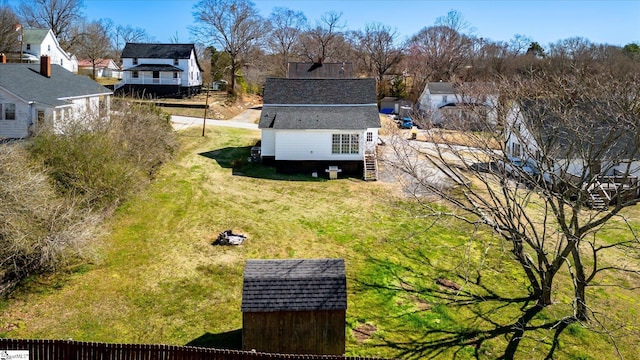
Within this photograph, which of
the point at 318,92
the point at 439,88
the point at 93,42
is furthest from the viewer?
the point at 93,42

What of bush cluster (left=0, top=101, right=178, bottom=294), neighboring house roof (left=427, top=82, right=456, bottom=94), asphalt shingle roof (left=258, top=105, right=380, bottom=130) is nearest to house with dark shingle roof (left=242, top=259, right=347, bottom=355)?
bush cluster (left=0, top=101, right=178, bottom=294)

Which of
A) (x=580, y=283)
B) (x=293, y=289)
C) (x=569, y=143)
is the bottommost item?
(x=580, y=283)

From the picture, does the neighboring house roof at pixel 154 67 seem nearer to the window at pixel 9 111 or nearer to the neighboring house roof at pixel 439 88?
the window at pixel 9 111

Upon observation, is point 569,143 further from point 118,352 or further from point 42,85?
point 42,85

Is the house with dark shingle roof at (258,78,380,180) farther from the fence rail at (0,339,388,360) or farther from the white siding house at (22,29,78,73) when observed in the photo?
the white siding house at (22,29,78,73)

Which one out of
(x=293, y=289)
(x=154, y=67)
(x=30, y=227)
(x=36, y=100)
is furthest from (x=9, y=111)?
(x=154, y=67)

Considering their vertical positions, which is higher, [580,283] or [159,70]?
[159,70]

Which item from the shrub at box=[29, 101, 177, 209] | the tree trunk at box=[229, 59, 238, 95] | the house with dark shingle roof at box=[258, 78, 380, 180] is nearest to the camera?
the shrub at box=[29, 101, 177, 209]
